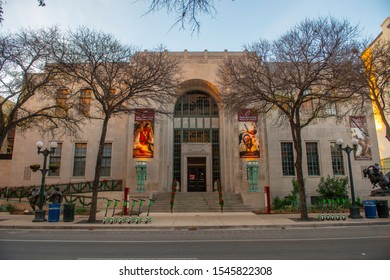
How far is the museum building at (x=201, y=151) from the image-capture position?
74.1 feet

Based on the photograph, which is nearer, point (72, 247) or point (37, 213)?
point (72, 247)

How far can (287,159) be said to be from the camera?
2394cm

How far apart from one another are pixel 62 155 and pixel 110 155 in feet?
14.7

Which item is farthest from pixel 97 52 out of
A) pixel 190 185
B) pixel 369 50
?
pixel 369 50

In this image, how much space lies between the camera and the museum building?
2259 cm

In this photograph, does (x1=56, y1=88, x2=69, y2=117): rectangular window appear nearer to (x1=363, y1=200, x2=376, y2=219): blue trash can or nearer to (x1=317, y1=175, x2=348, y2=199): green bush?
(x1=363, y1=200, x2=376, y2=219): blue trash can

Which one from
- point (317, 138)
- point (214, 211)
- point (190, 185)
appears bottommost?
point (214, 211)

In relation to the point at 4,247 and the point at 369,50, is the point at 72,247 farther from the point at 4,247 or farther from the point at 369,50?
the point at 369,50

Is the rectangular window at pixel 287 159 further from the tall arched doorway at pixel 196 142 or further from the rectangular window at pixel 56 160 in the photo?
the rectangular window at pixel 56 160

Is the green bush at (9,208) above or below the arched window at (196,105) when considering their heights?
below

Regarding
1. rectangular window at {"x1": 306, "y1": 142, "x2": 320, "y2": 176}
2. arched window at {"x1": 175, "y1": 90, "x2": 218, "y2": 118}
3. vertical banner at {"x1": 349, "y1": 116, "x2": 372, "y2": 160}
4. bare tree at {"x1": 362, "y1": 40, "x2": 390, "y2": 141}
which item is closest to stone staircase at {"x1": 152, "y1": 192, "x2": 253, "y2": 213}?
rectangular window at {"x1": 306, "y1": 142, "x2": 320, "y2": 176}

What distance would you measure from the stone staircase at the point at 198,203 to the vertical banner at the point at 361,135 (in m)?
12.8

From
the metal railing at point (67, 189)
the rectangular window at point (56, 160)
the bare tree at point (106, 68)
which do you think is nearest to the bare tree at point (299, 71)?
the bare tree at point (106, 68)

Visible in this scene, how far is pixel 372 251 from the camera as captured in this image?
20.8 feet
